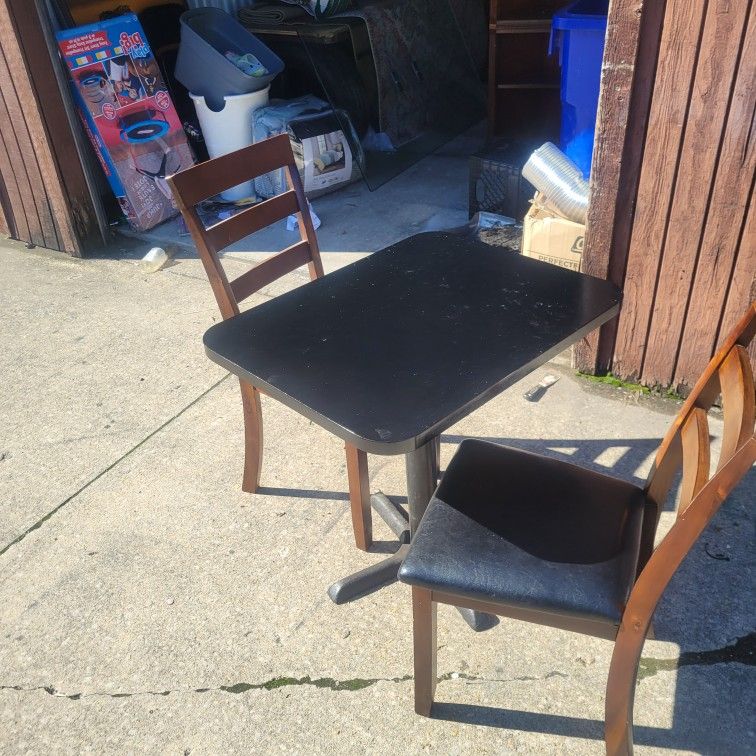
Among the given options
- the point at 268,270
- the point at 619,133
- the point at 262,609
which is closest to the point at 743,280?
the point at 619,133

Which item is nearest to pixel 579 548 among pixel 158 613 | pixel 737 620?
pixel 737 620

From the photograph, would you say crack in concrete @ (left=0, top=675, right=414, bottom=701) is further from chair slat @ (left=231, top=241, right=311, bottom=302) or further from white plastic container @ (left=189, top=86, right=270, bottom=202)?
white plastic container @ (left=189, top=86, right=270, bottom=202)

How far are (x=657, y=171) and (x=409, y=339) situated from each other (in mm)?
1352

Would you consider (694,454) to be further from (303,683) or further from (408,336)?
(303,683)

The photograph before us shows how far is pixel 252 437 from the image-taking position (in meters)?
A: 2.51

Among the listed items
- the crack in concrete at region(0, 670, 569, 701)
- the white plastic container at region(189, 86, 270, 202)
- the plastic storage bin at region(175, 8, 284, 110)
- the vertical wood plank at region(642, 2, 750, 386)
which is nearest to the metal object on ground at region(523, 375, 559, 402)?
the vertical wood plank at region(642, 2, 750, 386)

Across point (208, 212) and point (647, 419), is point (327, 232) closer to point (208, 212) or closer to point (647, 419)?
point (208, 212)

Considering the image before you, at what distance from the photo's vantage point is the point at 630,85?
2498mm

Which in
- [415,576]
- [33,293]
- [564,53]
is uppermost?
[564,53]

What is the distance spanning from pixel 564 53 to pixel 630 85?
1230mm

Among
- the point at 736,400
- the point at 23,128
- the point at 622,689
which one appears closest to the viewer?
the point at 736,400

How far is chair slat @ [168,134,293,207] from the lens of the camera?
2.13 m

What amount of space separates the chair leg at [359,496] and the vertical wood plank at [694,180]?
1354 millimetres

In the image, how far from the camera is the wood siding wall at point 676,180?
7.74 feet
